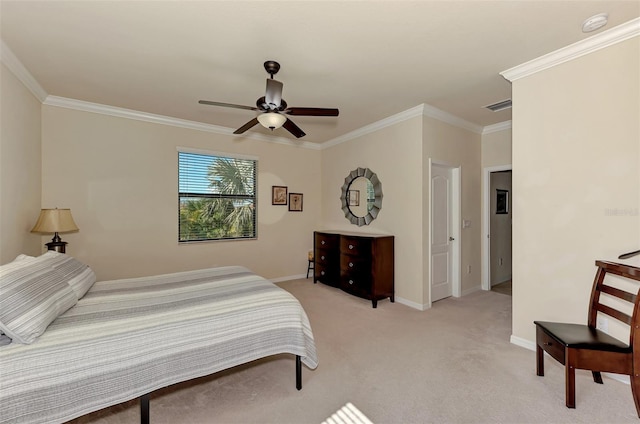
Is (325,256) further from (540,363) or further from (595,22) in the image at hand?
(595,22)

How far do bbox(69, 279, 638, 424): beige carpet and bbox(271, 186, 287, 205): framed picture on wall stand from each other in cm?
269

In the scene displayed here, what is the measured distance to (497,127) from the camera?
176 inches

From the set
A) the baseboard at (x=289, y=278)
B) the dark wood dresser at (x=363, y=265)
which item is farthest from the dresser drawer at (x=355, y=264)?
the baseboard at (x=289, y=278)

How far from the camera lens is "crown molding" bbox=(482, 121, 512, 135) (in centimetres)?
434

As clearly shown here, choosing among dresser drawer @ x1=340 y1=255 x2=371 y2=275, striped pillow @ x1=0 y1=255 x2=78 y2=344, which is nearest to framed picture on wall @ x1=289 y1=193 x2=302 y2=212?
dresser drawer @ x1=340 y1=255 x2=371 y2=275

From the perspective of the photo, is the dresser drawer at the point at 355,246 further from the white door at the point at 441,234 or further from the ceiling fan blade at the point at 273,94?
the ceiling fan blade at the point at 273,94

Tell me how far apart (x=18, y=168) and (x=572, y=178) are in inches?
203

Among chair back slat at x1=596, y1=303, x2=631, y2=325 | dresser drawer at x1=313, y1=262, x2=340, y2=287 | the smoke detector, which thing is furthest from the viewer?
dresser drawer at x1=313, y1=262, x2=340, y2=287

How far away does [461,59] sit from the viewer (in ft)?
8.49

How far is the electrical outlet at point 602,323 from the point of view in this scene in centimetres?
226

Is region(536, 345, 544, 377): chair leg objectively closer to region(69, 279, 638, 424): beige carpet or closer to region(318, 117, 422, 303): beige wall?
region(69, 279, 638, 424): beige carpet

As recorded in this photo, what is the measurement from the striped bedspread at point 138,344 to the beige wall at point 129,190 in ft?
5.54

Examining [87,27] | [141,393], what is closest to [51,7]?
[87,27]

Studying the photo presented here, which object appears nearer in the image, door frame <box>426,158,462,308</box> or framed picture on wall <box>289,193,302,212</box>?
door frame <box>426,158,462,308</box>
